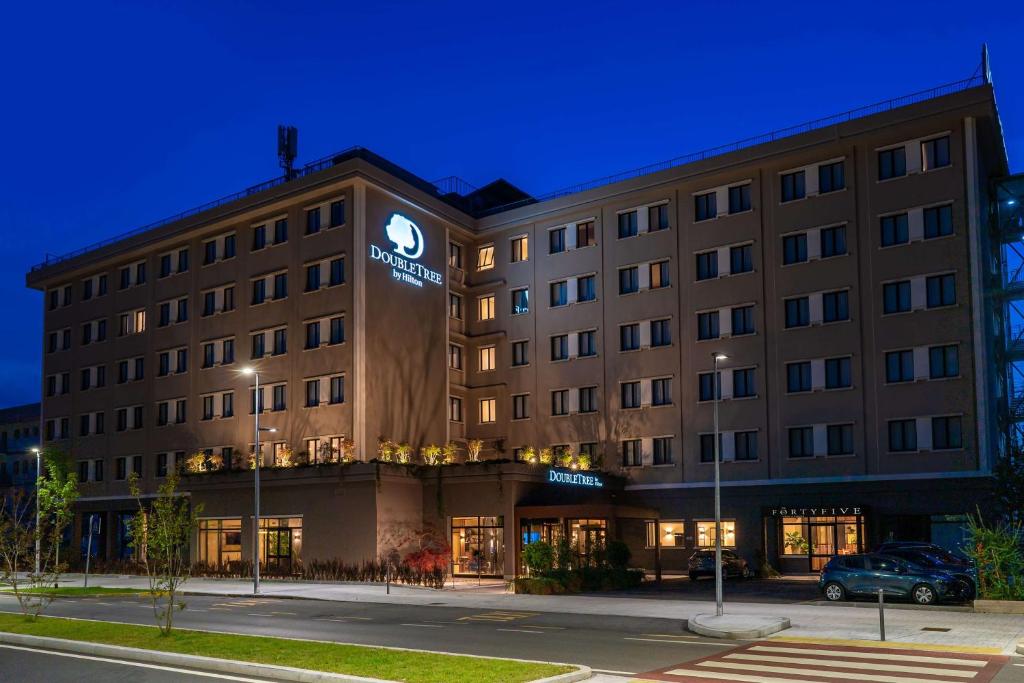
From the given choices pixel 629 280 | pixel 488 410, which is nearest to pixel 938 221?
pixel 629 280

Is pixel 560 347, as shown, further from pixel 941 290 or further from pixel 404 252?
pixel 941 290

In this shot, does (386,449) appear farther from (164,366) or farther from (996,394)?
(996,394)

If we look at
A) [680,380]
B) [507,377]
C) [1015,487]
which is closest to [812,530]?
[680,380]

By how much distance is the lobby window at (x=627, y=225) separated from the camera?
5625 cm

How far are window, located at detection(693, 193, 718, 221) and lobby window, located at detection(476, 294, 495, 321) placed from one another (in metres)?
13.6

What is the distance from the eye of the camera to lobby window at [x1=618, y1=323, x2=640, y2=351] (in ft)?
182

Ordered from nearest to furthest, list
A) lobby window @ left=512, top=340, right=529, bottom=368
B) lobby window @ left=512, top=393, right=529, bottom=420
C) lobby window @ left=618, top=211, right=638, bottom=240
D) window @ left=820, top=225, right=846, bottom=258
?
window @ left=820, top=225, right=846, bottom=258, lobby window @ left=618, top=211, right=638, bottom=240, lobby window @ left=512, top=393, right=529, bottom=420, lobby window @ left=512, top=340, right=529, bottom=368

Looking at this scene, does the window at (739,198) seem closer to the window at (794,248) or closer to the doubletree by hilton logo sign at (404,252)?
the window at (794,248)

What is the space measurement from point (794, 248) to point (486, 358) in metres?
19.5

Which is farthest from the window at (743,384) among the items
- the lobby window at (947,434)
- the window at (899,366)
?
the lobby window at (947,434)

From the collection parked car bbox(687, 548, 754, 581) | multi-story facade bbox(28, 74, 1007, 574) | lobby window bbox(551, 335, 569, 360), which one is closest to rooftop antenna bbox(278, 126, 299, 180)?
multi-story facade bbox(28, 74, 1007, 574)

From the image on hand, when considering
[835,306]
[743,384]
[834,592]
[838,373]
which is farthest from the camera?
[743,384]

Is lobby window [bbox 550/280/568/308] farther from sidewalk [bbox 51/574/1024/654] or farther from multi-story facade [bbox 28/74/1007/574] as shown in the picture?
sidewalk [bbox 51/574/1024/654]

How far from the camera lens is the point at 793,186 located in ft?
168
